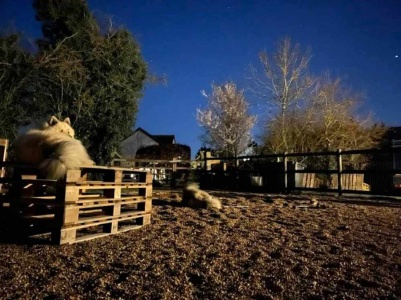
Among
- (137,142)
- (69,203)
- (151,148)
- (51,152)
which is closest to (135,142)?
(137,142)

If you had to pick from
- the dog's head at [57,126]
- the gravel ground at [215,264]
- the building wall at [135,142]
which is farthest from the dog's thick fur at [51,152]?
the building wall at [135,142]

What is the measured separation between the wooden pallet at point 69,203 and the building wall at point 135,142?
138 ft

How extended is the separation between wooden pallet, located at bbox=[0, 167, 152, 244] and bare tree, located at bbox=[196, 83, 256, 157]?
83.5 ft

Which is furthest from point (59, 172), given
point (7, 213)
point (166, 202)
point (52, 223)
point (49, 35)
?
point (49, 35)

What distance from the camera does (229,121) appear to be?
30359mm

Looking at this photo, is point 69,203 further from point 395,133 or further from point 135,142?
point 135,142

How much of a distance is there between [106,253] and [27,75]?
47.8ft

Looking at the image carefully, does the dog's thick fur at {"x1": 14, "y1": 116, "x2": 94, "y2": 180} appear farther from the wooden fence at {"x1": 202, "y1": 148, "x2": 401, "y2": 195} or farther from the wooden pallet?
the wooden fence at {"x1": 202, "y1": 148, "x2": 401, "y2": 195}

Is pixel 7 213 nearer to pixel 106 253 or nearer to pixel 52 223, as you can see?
pixel 52 223

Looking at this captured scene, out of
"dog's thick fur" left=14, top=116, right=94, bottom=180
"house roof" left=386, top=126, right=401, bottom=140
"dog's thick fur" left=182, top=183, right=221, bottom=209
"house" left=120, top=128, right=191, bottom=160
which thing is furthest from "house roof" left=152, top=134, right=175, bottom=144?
"dog's thick fur" left=14, top=116, right=94, bottom=180

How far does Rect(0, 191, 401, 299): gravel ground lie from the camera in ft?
8.13

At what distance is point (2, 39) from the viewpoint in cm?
1445

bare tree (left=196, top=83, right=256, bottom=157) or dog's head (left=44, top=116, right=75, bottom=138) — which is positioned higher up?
bare tree (left=196, top=83, right=256, bottom=157)

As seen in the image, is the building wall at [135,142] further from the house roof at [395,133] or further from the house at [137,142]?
the house roof at [395,133]
